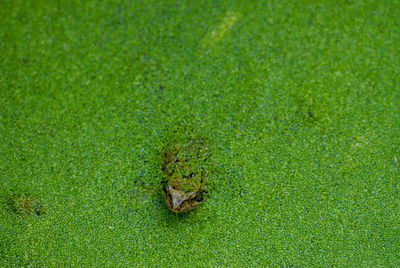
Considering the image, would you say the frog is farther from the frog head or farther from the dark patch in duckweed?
the dark patch in duckweed

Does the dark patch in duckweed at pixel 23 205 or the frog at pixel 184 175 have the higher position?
the dark patch in duckweed at pixel 23 205

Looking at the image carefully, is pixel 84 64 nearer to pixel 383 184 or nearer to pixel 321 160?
pixel 321 160

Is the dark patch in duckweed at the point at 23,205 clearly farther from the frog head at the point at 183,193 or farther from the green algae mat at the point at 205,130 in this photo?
the frog head at the point at 183,193

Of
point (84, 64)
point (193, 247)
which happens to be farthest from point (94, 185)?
point (84, 64)

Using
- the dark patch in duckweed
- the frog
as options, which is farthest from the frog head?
A: the dark patch in duckweed

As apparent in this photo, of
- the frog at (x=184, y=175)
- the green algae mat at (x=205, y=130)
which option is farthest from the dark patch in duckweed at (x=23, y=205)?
the frog at (x=184, y=175)
